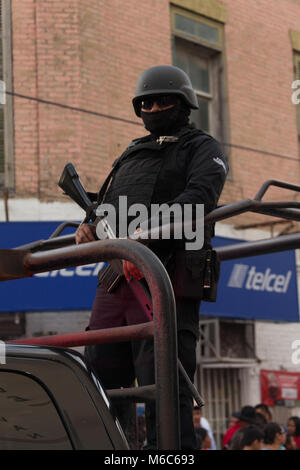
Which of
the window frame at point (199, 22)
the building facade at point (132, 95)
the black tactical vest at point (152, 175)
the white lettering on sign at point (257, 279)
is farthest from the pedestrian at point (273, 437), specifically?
the window frame at point (199, 22)

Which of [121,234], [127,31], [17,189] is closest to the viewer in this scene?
[121,234]

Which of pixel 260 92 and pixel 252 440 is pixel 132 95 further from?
pixel 252 440

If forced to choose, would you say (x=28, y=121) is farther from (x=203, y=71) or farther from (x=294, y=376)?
(x=294, y=376)

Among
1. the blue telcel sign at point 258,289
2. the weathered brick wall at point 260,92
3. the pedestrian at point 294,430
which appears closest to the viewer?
the pedestrian at point 294,430

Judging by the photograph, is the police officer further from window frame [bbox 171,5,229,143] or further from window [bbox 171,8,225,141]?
window frame [bbox 171,5,229,143]

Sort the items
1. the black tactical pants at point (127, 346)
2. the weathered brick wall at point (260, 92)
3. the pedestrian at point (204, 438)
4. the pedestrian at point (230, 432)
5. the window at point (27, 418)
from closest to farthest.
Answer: the window at point (27, 418) → the black tactical pants at point (127, 346) → the pedestrian at point (204, 438) → the pedestrian at point (230, 432) → the weathered brick wall at point (260, 92)

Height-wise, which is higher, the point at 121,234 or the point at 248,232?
the point at 248,232

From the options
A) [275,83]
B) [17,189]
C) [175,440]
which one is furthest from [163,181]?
[275,83]

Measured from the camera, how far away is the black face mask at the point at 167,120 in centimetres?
276

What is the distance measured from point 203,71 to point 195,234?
9006 mm

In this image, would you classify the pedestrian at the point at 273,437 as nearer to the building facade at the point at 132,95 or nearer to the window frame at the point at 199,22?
the building facade at the point at 132,95

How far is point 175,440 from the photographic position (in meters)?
1.56

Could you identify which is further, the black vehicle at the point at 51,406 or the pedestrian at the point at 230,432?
the pedestrian at the point at 230,432

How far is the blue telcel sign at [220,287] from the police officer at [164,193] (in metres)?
5.38
